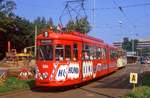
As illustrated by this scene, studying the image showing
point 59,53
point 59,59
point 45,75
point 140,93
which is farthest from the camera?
point 59,53

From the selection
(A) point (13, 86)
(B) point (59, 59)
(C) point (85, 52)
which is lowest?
(A) point (13, 86)

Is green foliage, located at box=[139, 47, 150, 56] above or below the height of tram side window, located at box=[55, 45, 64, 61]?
above

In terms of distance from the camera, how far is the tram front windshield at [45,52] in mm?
22977

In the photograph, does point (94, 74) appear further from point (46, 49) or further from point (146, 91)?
point (146, 91)

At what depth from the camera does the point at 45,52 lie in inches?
912

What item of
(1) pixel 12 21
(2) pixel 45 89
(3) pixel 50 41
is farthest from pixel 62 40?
(1) pixel 12 21

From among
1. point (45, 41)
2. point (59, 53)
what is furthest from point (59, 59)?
point (45, 41)

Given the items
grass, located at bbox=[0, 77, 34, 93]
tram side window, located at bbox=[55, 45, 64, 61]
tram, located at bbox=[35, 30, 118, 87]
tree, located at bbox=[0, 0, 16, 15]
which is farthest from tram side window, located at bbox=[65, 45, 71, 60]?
tree, located at bbox=[0, 0, 16, 15]

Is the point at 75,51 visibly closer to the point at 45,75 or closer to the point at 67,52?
the point at 67,52

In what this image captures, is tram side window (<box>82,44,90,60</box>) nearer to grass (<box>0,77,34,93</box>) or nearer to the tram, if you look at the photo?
the tram

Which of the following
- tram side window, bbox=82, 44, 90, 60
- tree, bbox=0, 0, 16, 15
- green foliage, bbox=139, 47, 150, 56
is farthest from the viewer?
green foliage, bbox=139, 47, 150, 56

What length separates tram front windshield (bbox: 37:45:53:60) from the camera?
23.0 metres

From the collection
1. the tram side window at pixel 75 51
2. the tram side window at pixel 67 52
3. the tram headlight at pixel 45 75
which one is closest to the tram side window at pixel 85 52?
the tram side window at pixel 75 51

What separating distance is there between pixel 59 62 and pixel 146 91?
584 cm
